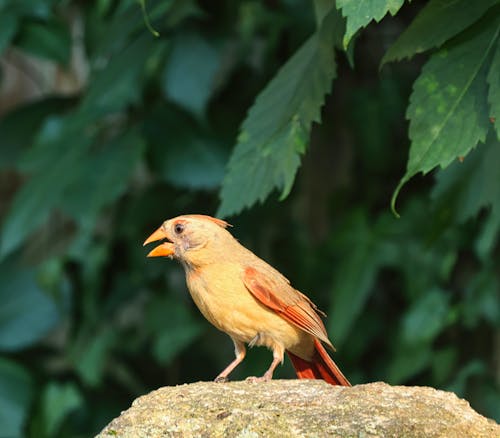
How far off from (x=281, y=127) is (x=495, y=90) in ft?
1.91

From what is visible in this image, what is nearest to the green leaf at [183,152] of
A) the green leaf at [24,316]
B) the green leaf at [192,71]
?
the green leaf at [192,71]

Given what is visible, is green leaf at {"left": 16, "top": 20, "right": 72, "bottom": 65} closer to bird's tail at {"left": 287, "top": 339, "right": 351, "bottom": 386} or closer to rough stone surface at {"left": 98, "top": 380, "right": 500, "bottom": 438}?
bird's tail at {"left": 287, "top": 339, "right": 351, "bottom": 386}

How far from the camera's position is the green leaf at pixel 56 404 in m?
4.74

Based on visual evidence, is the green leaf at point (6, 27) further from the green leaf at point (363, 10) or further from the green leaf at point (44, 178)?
the green leaf at point (363, 10)

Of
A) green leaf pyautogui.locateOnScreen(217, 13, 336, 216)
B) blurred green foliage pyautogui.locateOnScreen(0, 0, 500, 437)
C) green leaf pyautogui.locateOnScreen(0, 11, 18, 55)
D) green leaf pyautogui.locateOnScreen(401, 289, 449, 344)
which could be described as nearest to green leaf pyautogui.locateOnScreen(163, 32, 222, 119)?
blurred green foliage pyautogui.locateOnScreen(0, 0, 500, 437)

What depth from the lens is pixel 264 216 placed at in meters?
4.75

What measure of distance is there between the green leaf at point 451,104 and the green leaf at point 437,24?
3cm

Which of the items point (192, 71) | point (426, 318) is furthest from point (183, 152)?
point (426, 318)

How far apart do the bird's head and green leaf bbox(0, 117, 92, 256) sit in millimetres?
1507

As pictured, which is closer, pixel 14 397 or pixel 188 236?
pixel 188 236

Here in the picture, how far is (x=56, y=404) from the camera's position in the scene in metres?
4.78

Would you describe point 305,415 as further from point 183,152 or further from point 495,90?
point 183,152

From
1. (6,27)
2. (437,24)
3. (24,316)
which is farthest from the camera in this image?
(24,316)

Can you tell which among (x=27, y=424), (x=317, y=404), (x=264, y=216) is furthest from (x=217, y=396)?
(x=27, y=424)
